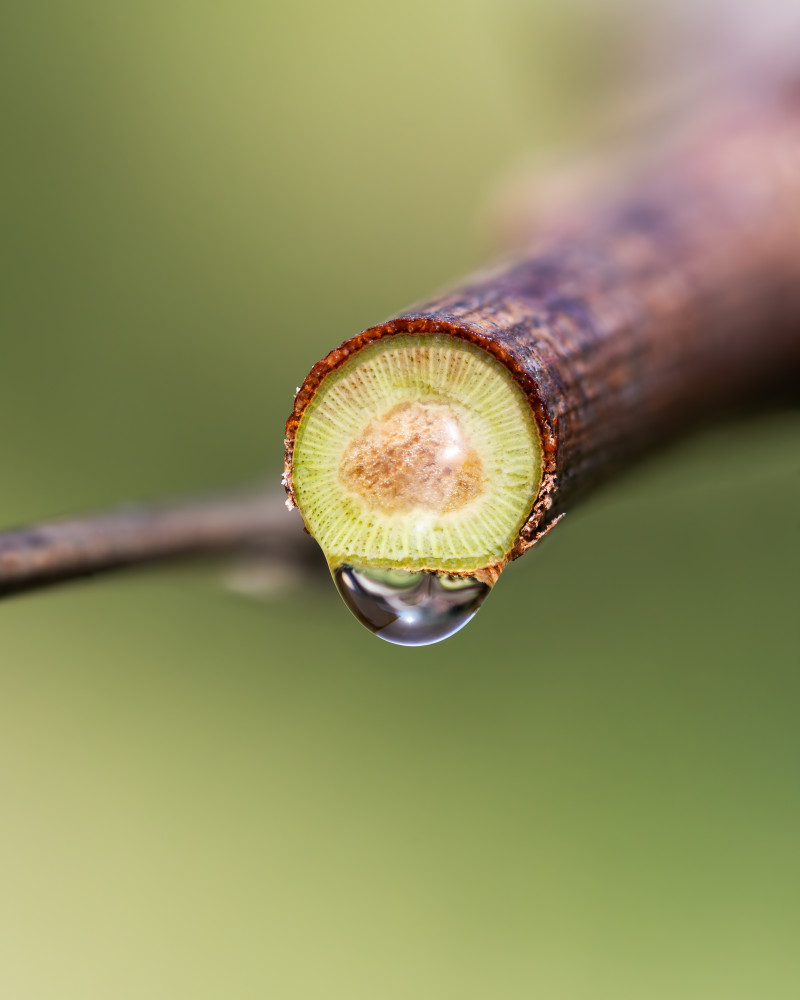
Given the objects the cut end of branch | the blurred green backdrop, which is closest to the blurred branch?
the cut end of branch

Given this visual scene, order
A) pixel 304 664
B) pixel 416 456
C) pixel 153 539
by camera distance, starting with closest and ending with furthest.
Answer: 1. pixel 416 456
2. pixel 153 539
3. pixel 304 664

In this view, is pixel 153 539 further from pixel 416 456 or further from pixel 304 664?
pixel 304 664

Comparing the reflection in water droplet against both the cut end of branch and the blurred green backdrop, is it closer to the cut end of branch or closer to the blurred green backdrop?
the cut end of branch

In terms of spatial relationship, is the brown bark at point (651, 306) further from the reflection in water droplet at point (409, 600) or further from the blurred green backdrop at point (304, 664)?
the blurred green backdrop at point (304, 664)

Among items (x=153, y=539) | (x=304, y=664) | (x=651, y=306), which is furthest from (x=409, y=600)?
(x=304, y=664)

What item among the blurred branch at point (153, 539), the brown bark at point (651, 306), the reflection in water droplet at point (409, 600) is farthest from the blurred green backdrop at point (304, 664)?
the reflection in water droplet at point (409, 600)

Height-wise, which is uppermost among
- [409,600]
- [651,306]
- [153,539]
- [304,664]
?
[304,664]

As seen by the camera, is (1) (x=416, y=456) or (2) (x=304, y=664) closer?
(1) (x=416, y=456)
